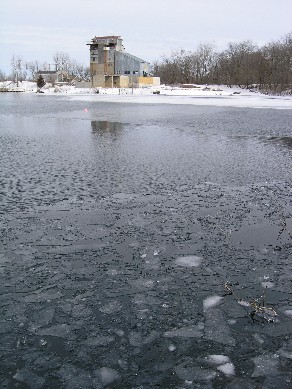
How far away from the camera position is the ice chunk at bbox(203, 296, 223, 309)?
3.86 m

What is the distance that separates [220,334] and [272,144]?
12.0m

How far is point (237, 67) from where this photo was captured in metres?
114

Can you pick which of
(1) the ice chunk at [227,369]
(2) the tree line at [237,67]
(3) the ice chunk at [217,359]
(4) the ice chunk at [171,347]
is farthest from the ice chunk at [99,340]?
(2) the tree line at [237,67]

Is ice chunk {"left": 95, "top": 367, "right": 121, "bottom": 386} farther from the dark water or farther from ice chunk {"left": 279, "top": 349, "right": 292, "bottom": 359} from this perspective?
ice chunk {"left": 279, "top": 349, "right": 292, "bottom": 359}

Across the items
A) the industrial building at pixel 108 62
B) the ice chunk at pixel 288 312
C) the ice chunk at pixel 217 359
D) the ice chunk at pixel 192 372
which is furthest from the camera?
the industrial building at pixel 108 62

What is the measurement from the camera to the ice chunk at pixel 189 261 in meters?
4.68

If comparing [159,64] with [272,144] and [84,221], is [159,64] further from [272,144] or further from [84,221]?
[84,221]

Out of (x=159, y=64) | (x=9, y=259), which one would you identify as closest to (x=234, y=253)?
(x=9, y=259)

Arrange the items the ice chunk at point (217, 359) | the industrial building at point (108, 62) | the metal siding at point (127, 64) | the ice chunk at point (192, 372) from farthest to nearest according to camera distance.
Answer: the metal siding at point (127, 64) → the industrial building at point (108, 62) → the ice chunk at point (217, 359) → the ice chunk at point (192, 372)

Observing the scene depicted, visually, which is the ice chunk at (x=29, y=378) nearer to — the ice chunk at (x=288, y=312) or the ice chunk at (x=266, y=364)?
the ice chunk at (x=266, y=364)

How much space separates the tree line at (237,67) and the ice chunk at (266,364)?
88172 millimetres

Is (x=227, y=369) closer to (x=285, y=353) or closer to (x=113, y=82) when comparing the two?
(x=285, y=353)

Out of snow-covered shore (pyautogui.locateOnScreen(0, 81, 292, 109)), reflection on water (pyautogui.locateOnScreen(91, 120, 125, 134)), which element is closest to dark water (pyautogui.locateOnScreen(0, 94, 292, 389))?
reflection on water (pyautogui.locateOnScreen(91, 120, 125, 134))

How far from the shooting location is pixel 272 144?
47.3 ft
